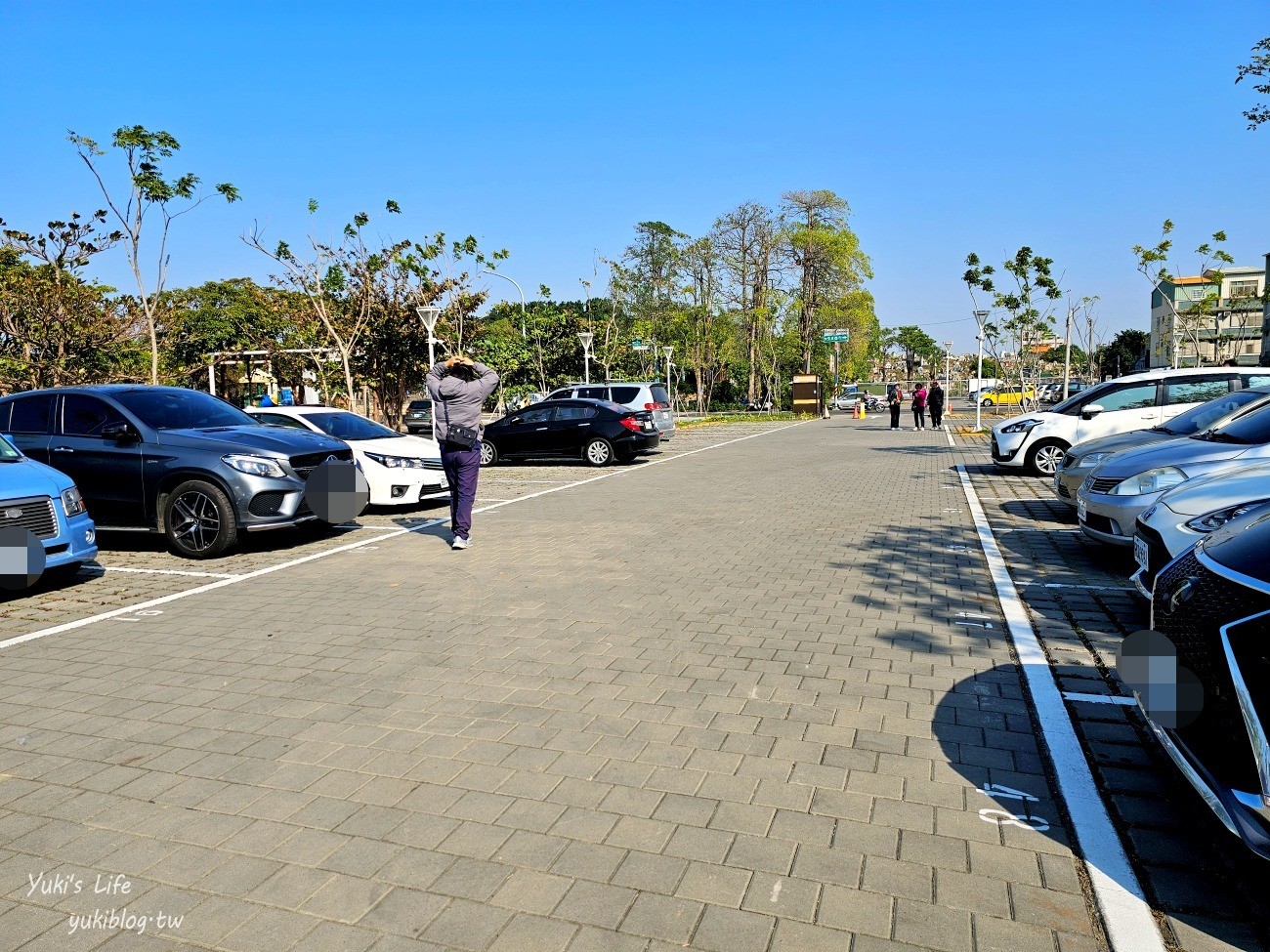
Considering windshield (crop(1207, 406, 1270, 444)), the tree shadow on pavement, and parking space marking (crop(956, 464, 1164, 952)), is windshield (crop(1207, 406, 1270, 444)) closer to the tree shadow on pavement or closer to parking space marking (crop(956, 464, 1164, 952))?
parking space marking (crop(956, 464, 1164, 952))

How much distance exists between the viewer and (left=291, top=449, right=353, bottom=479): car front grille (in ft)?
29.4

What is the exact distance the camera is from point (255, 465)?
870 centimetres

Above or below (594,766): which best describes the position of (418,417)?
above

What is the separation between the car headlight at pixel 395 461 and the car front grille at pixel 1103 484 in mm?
8121

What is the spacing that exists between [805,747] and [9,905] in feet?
10.2

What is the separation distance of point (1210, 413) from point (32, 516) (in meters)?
11.3

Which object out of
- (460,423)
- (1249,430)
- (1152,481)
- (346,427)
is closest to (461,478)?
(460,423)

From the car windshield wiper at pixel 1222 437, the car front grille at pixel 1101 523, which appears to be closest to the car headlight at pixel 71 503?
the car front grille at pixel 1101 523

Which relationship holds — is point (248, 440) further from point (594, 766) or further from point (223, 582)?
point (594, 766)

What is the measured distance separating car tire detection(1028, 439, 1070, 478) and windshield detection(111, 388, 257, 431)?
41.8 feet

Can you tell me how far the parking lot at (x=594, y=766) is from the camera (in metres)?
2.81

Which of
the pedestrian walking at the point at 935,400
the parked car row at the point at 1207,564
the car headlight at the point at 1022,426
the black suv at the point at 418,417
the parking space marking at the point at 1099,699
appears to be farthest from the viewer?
the black suv at the point at 418,417

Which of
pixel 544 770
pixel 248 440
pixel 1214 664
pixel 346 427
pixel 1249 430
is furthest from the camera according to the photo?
pixel 346 427

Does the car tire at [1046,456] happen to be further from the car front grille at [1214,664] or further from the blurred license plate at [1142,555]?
the car front grille at [1214,664]
